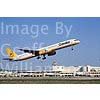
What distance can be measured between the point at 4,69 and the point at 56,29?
2.02 feet

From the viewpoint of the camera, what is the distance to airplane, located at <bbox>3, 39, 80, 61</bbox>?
2430 millimetres

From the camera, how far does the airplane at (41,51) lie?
Result: 2430 millimetres

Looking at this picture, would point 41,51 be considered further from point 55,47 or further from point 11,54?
point 11,54

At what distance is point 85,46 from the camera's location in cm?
242

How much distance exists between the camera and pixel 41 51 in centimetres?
246

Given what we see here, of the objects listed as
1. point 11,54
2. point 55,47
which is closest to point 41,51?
point 55,47
